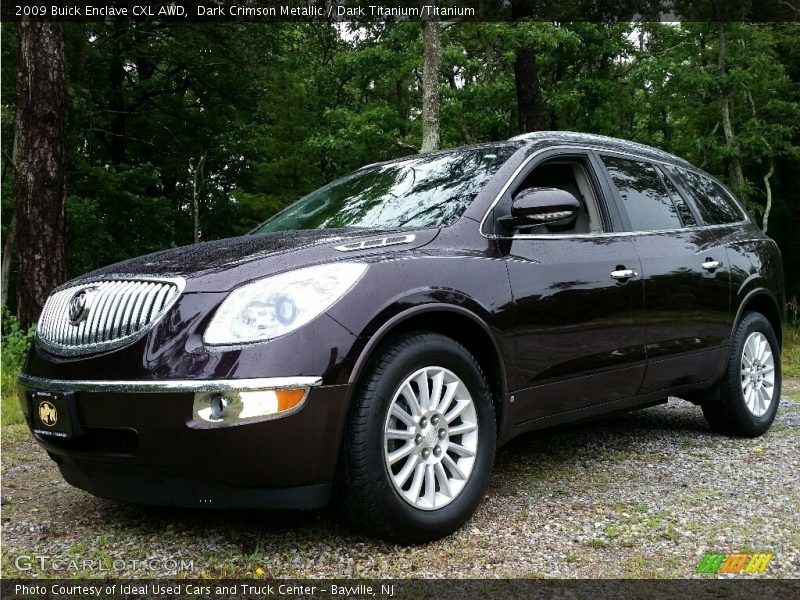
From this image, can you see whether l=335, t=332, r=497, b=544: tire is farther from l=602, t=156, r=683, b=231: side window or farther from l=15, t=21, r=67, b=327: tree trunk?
l=15, t=21, r=67, b=327: tree trunk

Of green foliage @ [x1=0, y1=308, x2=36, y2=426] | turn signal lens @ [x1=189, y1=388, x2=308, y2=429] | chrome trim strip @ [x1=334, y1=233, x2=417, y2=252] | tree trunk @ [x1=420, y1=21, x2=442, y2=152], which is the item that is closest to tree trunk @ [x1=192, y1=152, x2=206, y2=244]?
tree trunk @ [x1=420, y1=21, x2=442, y2=152]

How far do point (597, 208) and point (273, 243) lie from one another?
202cm

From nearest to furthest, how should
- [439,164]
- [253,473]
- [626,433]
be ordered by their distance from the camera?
[253,473] < [439,164] < [626,433]

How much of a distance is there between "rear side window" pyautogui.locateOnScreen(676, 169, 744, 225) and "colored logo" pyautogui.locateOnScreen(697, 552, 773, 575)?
280cm

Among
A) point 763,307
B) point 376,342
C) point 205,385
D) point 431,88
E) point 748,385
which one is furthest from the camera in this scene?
point 431,88

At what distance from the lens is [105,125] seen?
22016 millimetres

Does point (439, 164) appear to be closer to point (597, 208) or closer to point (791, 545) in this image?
point (597, 208)

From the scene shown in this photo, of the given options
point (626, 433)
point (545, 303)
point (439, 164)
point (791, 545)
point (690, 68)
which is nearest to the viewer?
point (791, 545)

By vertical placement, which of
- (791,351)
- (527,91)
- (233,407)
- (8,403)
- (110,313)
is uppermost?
(527,91)

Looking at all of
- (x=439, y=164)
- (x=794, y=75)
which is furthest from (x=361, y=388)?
(x=794, y=75)

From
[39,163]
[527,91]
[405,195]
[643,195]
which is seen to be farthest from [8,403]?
[527,91]

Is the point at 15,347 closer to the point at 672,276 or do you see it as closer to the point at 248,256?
the point at 248,256

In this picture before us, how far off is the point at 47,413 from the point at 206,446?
0.83 metres

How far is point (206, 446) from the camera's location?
286 centimetres
